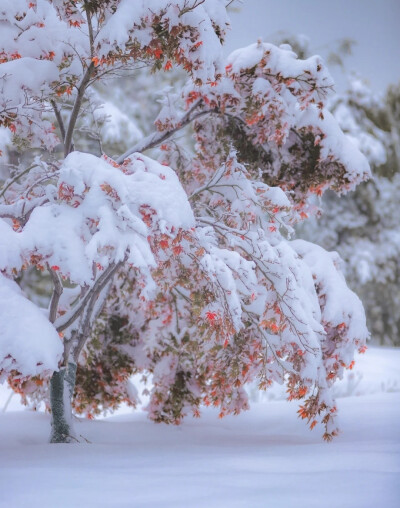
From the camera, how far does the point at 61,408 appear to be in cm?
587

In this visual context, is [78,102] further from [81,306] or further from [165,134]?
[81,306]

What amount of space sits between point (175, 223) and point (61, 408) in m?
2.59

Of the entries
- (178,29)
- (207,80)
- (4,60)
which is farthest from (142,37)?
(4,60)

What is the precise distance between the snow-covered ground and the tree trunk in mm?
377

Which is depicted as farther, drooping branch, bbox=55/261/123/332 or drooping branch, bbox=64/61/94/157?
drooping branch, bbox=55/261/123/332

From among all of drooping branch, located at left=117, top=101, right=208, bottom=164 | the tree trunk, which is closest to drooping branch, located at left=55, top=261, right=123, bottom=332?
the tree trunk

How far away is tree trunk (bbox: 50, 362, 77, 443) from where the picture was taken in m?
5.82

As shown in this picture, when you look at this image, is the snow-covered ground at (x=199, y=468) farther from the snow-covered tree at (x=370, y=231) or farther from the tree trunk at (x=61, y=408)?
the snow-covered tree at (x=370, y=231)

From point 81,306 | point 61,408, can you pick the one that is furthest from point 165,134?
point 61,408

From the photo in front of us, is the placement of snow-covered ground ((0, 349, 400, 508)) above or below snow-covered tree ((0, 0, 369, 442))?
below

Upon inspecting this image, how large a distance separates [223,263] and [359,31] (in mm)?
1854

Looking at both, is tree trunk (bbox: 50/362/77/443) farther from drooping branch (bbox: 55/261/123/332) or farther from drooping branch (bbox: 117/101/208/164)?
drooping branch (bbox: 117/101/208/164)

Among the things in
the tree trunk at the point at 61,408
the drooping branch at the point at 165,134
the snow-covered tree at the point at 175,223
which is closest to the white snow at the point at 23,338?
the snow-covered tree at the point at 175,223

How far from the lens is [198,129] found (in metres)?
6.89
